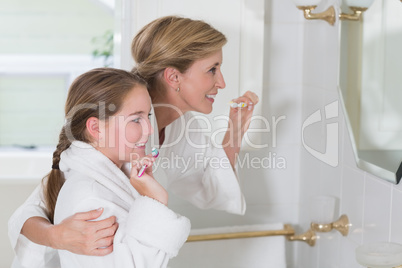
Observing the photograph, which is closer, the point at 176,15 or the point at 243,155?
the point at 176,15

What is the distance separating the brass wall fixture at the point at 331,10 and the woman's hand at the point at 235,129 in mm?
259

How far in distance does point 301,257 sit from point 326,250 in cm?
19

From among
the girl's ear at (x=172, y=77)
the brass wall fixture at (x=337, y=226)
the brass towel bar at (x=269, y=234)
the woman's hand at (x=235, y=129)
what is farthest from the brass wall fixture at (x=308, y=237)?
the girl's ear at (x=172, y=77)

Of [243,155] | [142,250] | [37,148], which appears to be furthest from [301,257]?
[37,148]

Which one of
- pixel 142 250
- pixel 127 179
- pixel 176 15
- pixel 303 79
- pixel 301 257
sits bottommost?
pixel 301 257

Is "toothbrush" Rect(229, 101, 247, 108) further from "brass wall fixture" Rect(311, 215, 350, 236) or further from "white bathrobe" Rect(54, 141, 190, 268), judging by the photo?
"white bathrobe" Rect(54, 141, 190, 268)

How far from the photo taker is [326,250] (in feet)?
5.54

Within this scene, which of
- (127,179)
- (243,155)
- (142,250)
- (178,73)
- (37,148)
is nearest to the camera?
(142,250)

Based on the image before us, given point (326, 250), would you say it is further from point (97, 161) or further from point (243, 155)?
point (97, 161)

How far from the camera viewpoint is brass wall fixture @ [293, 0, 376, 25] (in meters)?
1.40

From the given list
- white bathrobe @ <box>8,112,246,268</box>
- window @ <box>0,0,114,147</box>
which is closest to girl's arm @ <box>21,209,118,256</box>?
white bathrobe @ <box>8,112,246,268</box>

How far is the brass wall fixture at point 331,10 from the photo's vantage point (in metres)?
1.40

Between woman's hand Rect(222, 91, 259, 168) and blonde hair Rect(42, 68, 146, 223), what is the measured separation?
445 mm

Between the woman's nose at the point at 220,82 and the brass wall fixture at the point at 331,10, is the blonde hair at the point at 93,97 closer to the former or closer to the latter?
the woman's nose at the point at 220,82
